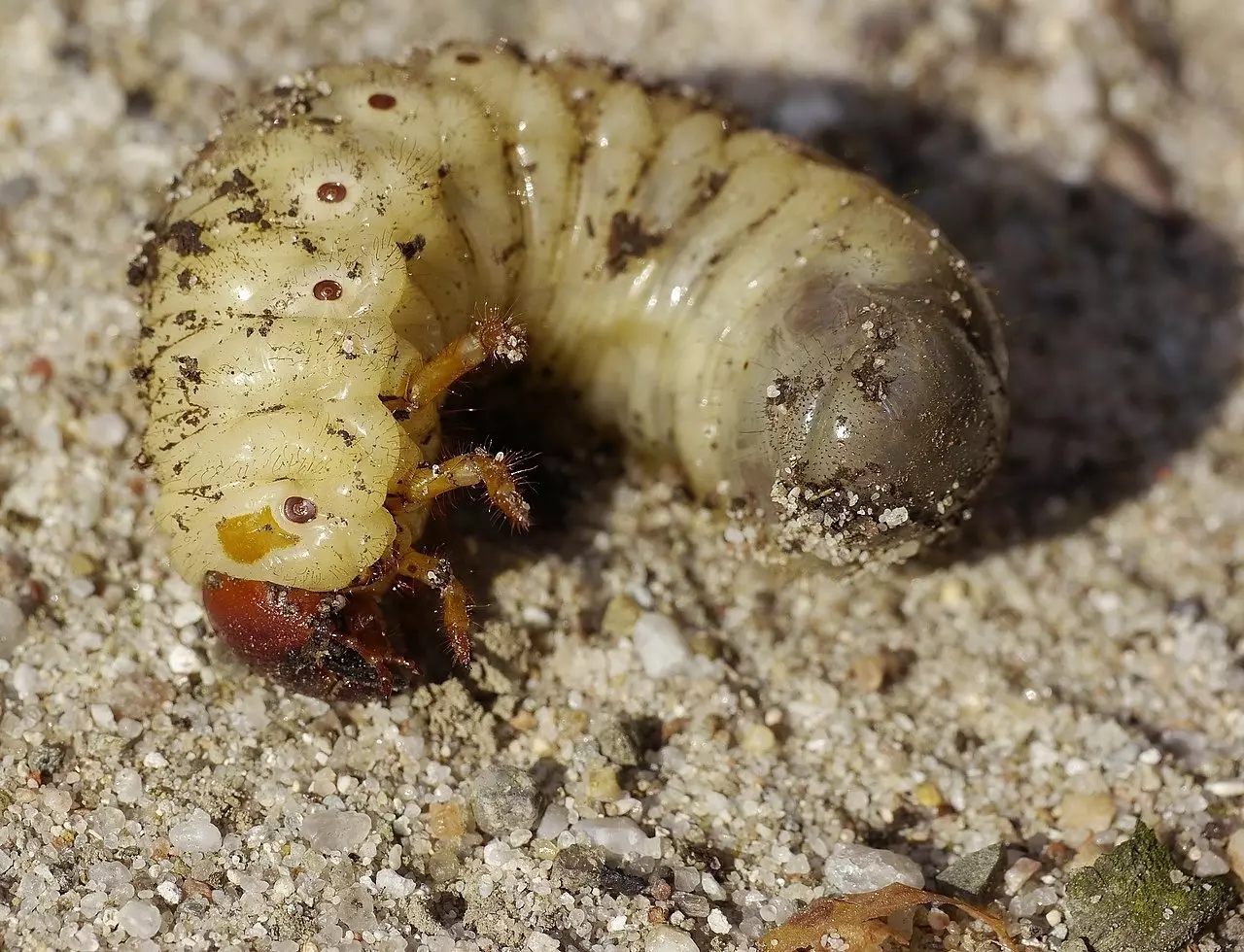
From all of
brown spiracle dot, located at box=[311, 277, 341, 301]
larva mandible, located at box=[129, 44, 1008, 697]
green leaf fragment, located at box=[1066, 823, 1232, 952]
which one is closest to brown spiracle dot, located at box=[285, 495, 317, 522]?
larva mandible, located at box=[129, 44, 1008, 697]

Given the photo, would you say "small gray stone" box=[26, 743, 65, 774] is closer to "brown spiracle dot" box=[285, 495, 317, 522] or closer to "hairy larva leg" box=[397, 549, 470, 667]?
"brown spiracle dot" box=[285, 495, 317, 522]

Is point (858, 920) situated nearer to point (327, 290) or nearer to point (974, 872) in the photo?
point (974, 872)

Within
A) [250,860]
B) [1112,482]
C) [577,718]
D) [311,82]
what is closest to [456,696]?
[577,718]

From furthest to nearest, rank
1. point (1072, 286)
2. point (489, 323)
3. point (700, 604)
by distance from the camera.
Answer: point (1072, 286)
point (700, 604)
point (489, 323)

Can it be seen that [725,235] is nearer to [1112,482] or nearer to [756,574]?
[756,574]

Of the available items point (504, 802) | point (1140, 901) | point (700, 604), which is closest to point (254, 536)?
point (504, 802)

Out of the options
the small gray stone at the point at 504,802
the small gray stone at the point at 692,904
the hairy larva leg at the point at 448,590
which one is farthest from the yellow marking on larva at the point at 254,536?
the small gray stone at the point at 692,904
